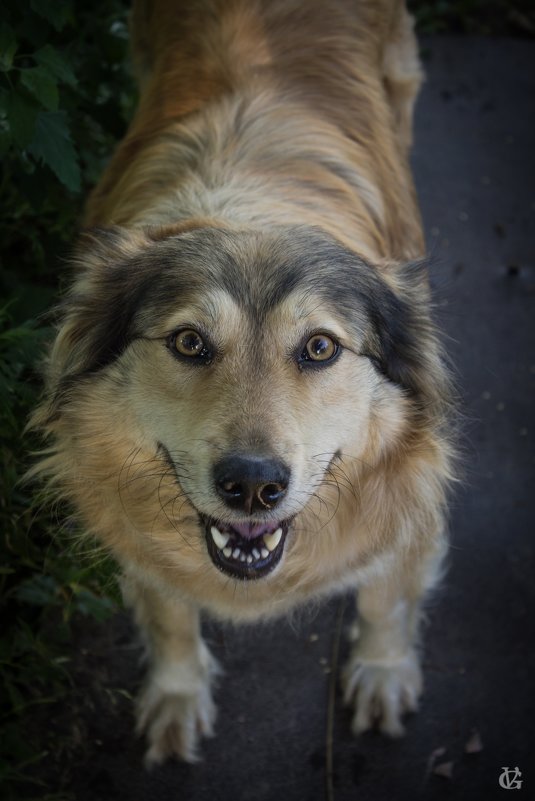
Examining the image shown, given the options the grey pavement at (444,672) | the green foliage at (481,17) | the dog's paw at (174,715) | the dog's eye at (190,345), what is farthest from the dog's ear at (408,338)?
the green foliage at (481,17)

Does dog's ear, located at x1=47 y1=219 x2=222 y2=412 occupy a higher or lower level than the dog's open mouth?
higher

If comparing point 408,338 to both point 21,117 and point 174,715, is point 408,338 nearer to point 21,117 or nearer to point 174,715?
point 21,117

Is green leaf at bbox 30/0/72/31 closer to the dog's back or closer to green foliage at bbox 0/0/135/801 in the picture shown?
green foliage at bbox 0/0/135/801

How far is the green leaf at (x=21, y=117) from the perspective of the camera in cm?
248

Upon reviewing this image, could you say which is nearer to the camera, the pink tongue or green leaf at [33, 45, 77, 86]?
the pink tongue

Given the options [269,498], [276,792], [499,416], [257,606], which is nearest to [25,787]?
[276,792]

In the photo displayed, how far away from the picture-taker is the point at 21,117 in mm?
2498

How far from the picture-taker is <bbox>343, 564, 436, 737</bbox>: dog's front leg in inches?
121

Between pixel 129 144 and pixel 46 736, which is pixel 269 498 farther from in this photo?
pixel 129 144

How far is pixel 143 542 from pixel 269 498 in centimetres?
67

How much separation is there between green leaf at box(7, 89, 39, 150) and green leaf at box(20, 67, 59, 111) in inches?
2.0

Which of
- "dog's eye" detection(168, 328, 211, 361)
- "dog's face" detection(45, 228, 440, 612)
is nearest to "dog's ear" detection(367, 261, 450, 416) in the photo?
"dog's face" detection(45, 228, 440, 612)

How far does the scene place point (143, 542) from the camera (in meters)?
2.62

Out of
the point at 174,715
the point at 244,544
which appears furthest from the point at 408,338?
the point at 174,715
